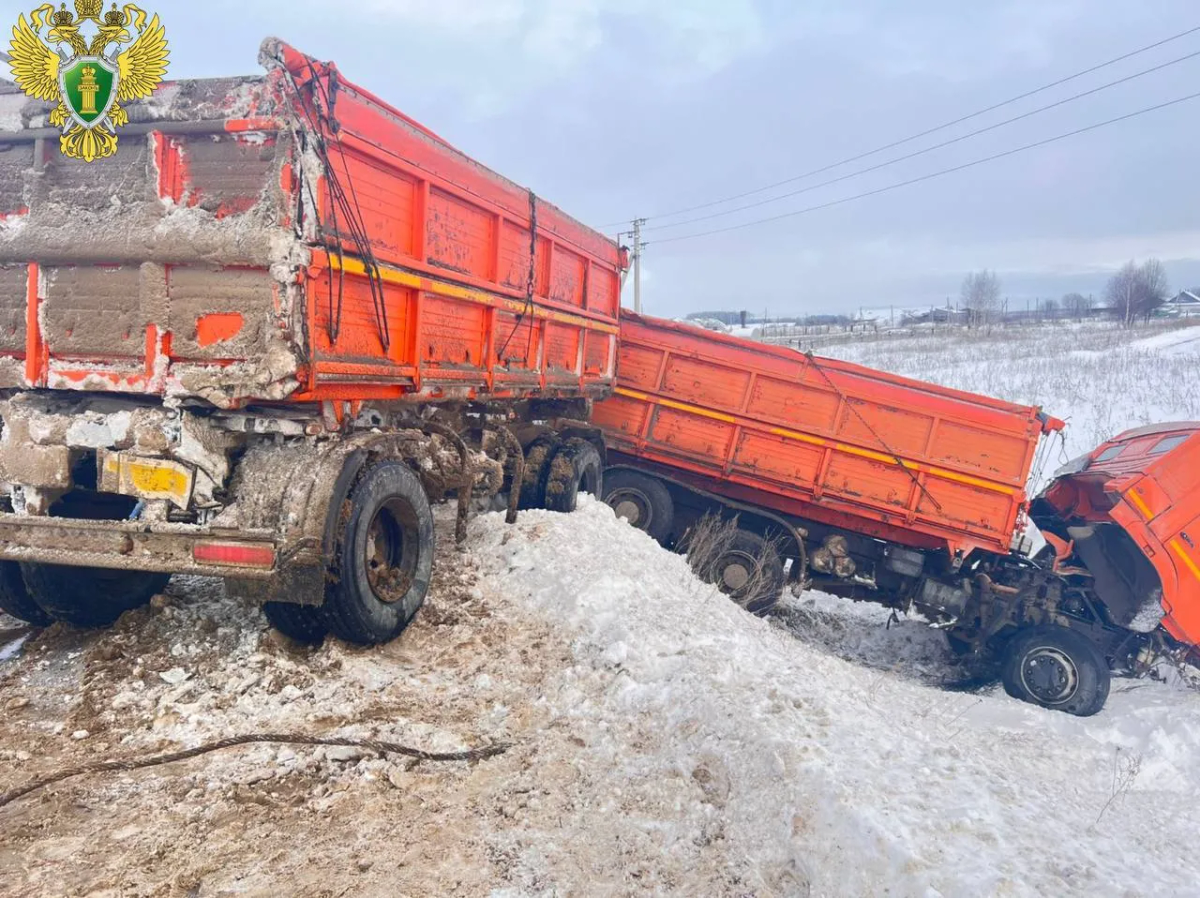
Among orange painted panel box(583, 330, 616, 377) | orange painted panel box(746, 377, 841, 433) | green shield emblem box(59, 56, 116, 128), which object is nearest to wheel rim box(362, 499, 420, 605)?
green shield emblem box(59, 56, 116, 128)

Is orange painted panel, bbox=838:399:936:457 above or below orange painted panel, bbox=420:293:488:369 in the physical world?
below

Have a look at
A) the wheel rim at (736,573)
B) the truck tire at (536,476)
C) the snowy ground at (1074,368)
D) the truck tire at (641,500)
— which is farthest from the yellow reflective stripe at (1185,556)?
the truck tire at (536,476)

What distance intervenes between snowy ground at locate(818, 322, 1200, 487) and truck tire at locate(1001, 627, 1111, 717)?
472 centimetres

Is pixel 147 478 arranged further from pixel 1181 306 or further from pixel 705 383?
pixel 1181 306

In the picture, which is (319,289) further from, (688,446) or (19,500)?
(688,446)

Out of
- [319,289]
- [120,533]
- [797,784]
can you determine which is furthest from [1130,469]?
[120,533]

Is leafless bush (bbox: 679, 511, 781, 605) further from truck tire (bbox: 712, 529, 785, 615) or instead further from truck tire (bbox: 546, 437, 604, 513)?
truck tire (bbox: 546, 437, 604, 513)

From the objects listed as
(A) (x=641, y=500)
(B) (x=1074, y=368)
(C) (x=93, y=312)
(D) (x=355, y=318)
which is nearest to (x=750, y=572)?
(A) (x=641, y=500)

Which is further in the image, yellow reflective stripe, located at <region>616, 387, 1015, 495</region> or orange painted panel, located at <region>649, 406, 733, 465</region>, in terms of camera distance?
orange painted panel, located at <region>649, 406, 733, 465</region>

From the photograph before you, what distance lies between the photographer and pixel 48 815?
2.73 m

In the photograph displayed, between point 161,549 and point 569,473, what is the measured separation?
14.0ft

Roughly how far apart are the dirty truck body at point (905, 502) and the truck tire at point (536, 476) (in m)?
1.46

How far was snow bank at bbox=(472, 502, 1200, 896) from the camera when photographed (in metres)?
2.54

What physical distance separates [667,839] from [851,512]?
5778 millimetres
